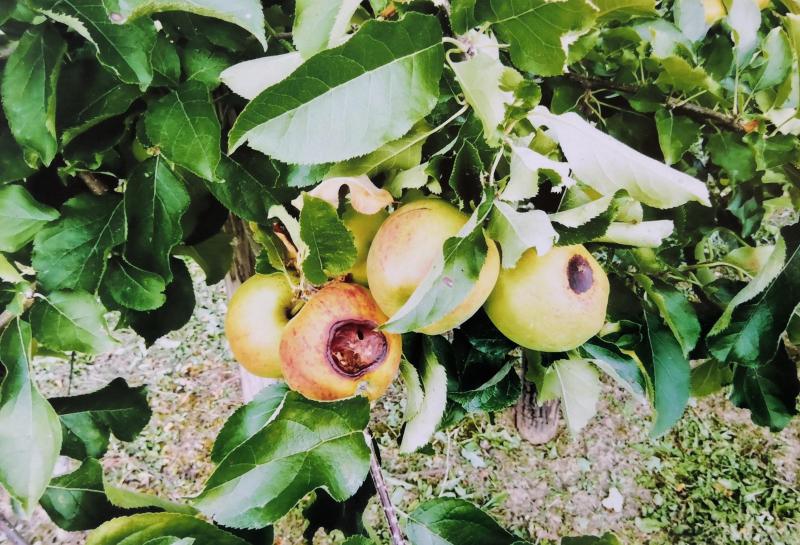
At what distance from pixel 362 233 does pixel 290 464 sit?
284 mm

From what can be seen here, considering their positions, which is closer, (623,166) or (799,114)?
(623,166)

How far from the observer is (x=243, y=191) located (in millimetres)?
873

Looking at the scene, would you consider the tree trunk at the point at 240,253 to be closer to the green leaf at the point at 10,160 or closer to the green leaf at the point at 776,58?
the green leaf at the point at 10,160

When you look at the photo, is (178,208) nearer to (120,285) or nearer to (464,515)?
(120,285)

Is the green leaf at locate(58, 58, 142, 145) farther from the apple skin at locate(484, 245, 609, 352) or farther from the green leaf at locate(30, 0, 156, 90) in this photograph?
the apple skin at locate(484, 245, 609, 352)

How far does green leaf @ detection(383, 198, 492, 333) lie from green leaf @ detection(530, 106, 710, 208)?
135 millimetres

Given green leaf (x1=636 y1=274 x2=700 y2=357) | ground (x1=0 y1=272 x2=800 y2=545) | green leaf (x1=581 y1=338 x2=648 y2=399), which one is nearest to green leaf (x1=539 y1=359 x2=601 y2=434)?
green leaf (x1=581 y1=338 x2=648 y2=399)

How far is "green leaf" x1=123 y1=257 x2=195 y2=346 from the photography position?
42.3 inches

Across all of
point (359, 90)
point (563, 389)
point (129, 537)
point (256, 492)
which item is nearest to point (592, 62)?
point (563, 389)

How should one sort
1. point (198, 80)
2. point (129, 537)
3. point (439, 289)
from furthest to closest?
point (198, 80), point (129, 537), point (439, 289)

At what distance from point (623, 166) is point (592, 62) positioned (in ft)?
1.99

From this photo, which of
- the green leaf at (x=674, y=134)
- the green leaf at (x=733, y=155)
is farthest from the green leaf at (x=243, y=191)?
the green leaf at (x=733, y=155)

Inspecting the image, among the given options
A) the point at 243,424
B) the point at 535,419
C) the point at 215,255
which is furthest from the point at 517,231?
the point at 535,419

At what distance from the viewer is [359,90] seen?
55cm
